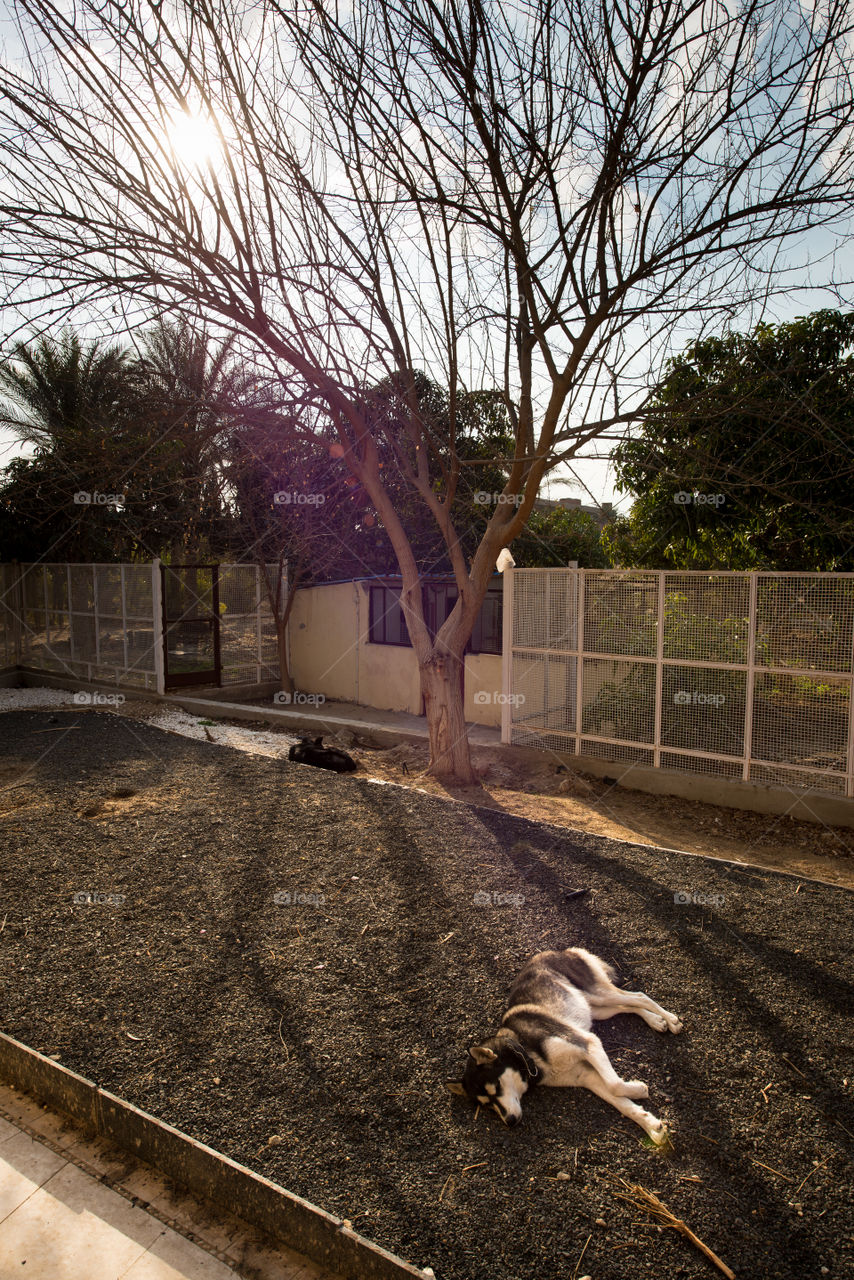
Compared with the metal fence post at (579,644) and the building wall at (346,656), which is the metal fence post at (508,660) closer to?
the metal fence post at (579,644)

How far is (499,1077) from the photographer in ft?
9.53

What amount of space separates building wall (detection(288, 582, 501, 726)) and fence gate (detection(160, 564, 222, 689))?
2068 mm

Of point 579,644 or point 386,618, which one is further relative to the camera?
point 386,618

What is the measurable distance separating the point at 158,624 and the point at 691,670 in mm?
9174

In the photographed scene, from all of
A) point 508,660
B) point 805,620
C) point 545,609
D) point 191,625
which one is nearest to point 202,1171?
point 805,620

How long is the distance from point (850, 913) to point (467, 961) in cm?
245

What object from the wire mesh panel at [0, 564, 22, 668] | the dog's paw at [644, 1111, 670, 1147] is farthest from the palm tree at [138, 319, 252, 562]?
the wire mesh panel at [0, 564, 22, 668]

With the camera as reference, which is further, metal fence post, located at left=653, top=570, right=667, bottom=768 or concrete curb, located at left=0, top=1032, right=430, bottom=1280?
metal fence post, located at left=653, top=570, right=667, bottom=768

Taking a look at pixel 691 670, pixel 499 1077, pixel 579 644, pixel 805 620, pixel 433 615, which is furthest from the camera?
pixel 433 615

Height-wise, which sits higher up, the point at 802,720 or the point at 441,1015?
the point at 802,720

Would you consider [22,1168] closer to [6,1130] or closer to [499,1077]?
[6,1130]

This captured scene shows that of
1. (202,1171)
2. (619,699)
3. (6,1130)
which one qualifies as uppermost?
(619,699)

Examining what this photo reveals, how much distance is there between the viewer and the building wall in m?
14.0

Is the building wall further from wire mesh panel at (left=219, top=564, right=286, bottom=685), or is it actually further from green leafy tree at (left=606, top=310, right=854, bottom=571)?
green leafy tree at (left=606, top=310, right=854, bottom=571)
